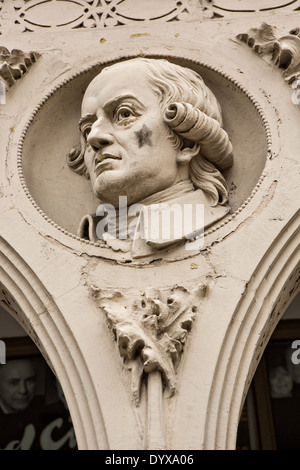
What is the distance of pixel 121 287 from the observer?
175 inches

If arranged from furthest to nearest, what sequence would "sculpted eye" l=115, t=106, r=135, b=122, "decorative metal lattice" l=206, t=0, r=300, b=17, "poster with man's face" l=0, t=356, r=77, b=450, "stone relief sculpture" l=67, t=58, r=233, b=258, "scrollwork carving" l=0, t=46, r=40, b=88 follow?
"poster with man's face" l=0, t=356, r=77, b=450 < "decorative metal lattice" l=206, t=0, r=300, b=17 < "scrollwork carving" l=0, t=46, r=40, b=88 < "sculpted eye" l=115, t=106, r=135, b=122 < "stone relief sculpture" l=67, t=58, r=233, b=258

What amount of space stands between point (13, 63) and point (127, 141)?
35.8 inches

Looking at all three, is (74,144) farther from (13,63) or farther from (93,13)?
(93,13)

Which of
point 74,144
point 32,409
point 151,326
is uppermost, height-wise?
point 74,144

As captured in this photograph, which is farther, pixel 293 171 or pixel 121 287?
pixel 293 171

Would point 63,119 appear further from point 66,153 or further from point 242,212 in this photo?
point 242,212

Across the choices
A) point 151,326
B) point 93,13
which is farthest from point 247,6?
point 151,326

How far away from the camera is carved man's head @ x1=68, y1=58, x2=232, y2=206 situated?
4.82m

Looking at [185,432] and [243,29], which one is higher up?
[243,29]

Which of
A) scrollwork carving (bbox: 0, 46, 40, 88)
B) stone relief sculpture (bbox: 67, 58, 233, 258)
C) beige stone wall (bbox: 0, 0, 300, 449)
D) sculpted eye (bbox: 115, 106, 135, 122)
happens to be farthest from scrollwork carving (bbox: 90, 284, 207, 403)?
scrollwork carving (bbox: 0, 46, 40, 88)

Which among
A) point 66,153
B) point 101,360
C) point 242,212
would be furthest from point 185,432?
point 66,153

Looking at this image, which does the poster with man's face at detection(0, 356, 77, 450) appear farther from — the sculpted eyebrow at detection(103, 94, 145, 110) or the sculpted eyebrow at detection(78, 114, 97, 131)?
the sculpted eyebrow at detection(103, 94, 145, 110)

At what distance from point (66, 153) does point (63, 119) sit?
0.63 feet

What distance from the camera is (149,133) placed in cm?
485
